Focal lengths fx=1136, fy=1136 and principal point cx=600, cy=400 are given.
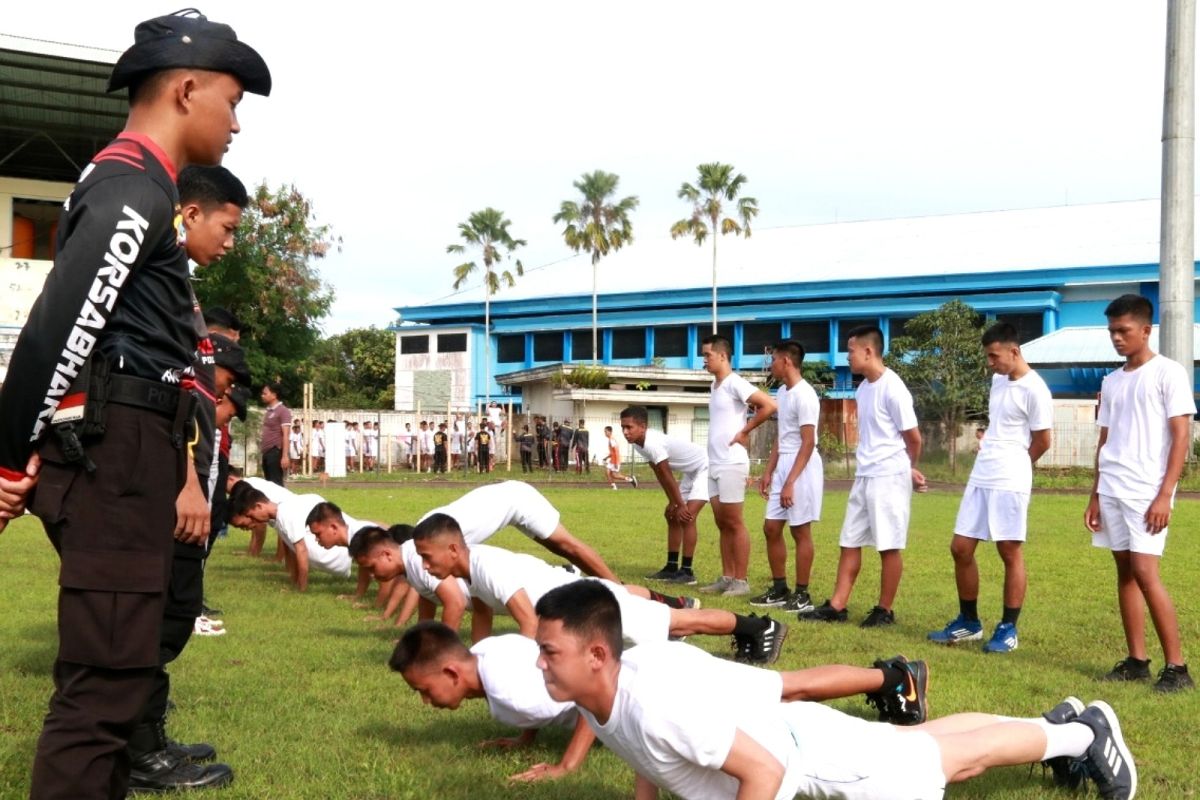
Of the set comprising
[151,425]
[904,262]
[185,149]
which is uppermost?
[904,262]

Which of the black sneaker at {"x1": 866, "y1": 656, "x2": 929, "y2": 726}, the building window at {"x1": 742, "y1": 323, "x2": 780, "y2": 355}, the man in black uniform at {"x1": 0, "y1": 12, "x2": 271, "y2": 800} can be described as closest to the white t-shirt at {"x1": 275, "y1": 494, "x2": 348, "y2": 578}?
the black sneaker at {"x1": 866, "y1": 656, "x2": 929, "y2": 726}

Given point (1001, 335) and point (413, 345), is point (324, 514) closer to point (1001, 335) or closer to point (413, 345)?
point (1001, 335)

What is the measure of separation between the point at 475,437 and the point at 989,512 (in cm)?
3341

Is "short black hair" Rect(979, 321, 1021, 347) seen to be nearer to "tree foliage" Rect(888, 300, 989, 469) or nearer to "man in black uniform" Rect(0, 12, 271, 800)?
"man in black uniform" Rect(0, 12, 271, 800)

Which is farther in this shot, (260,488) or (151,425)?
(260,488)

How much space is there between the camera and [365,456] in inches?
1574

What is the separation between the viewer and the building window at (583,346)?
64.2 m

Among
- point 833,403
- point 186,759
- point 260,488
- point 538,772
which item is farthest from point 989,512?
point 833,403

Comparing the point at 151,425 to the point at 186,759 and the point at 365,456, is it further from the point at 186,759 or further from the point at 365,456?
the point at 365,456

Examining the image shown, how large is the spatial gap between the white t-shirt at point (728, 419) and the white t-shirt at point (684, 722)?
677 centimetres

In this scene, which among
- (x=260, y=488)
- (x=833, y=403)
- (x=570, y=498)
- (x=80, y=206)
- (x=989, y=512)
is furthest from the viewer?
(x=833, y=403)

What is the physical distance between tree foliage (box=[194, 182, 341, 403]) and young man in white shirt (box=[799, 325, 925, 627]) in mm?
36897

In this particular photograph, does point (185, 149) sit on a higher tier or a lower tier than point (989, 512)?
higher

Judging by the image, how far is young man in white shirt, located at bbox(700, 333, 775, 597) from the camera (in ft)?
35.1
